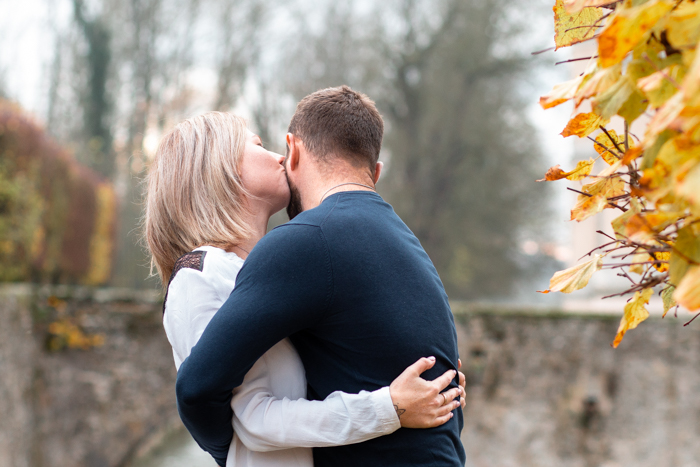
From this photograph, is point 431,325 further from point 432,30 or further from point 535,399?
point 432,30

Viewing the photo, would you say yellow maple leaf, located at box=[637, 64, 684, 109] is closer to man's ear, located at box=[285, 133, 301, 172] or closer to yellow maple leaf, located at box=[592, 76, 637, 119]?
yellow maple leaf, located at box=[592, 76, 637, 119]

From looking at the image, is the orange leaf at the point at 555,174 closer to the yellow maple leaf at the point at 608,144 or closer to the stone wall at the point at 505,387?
the yellow maple leaf at the point at 608,144

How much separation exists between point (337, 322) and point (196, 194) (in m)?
0.64

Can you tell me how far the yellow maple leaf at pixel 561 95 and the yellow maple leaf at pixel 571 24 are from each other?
0.17 meters

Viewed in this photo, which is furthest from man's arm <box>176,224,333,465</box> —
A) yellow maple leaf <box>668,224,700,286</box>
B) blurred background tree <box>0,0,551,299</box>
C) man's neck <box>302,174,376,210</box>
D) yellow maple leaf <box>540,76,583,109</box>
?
blurred background tree <box>0,0,551,299</box>

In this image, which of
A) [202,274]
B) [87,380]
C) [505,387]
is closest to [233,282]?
[202,274]

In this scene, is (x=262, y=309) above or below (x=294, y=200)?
below

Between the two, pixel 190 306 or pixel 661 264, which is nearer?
pixel 661 264

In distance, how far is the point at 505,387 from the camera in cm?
804

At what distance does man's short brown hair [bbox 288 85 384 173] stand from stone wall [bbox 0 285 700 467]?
19.7 feet

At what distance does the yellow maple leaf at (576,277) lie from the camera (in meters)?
0.87

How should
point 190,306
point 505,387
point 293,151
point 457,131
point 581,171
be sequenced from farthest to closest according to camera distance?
1. point 457,131
2. point 505,387
3. point 293,151
4. point 190,306
5. point 581,171

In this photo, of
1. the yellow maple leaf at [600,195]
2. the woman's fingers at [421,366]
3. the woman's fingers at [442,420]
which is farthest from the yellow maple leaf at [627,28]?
the woman's fingers at [442,420]

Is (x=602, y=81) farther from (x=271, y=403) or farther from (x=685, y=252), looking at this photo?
(x=271, y=403)
